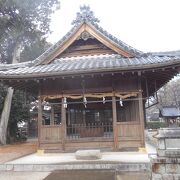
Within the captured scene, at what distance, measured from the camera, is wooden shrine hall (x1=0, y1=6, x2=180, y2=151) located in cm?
1292

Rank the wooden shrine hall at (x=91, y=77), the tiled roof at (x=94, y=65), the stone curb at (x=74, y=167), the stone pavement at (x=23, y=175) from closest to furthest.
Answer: the stone pavement at (x=23, y=175), the stone curb at (x=74, y=167), the tiled roof at (x=94, y=65), the wooden shrine hall at (x=91, y=77)

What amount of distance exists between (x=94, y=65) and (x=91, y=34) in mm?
2573

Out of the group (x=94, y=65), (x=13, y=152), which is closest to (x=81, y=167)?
(x=94, y=65)

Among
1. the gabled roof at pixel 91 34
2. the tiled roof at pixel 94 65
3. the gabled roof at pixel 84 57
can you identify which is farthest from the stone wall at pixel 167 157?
the gabled roof at pixel 91 34

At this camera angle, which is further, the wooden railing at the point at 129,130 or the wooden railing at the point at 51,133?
the wooden railing at the point at 51,133

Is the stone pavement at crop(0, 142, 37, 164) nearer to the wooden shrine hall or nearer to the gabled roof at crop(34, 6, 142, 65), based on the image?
the wooden shrine hall

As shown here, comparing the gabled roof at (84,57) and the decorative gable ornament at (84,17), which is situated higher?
the decorative gable ornament at (84,17)

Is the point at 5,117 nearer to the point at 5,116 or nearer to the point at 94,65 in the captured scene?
the point at 5,116

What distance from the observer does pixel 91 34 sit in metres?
15.3

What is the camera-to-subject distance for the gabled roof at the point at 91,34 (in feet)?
48.7

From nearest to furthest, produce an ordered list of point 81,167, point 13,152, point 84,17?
point 81,167, point 84,17, point 13,152

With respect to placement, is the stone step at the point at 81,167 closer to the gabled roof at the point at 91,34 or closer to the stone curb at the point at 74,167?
the stone curb at the point at 74,167

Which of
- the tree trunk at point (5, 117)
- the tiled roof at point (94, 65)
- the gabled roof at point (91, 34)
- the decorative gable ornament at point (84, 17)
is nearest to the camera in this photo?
the tiled roof at point (94, 65)

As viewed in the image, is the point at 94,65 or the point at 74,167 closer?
the point at 74,167
